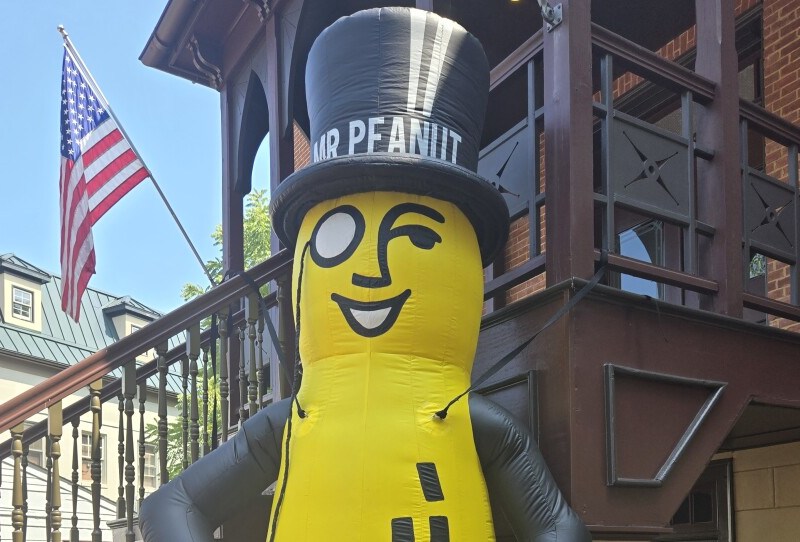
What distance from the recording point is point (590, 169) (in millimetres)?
3855

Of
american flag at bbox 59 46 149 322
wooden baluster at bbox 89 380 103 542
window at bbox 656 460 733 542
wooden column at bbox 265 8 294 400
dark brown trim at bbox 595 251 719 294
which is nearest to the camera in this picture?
dark brown trim at bbox 595 251 719 294

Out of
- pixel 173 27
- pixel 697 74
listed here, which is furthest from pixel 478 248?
pixel 173 27

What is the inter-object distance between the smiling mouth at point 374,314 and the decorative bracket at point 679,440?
0.94 meters

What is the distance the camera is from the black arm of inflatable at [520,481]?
323 centimetres

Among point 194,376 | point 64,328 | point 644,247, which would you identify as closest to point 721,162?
point 194,376

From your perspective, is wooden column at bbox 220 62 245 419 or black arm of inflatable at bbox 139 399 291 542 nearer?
black arm of inflatable at bbox 139 399 291 542

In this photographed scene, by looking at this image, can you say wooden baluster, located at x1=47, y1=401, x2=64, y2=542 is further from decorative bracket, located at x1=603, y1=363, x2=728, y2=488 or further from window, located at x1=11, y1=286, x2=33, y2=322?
window, located at x1=11, y1=286, x2=33, y2=322

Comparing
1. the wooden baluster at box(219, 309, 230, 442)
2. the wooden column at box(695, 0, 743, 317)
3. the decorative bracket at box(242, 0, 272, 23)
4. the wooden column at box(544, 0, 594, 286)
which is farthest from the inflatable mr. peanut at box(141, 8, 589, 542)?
the decorative bracket at box(242, 0, 272, 23)

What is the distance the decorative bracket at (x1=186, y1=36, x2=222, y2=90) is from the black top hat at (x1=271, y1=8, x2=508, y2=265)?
455 centimetres

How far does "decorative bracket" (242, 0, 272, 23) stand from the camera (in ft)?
22.5

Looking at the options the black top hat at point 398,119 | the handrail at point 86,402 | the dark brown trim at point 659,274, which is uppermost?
the black top hat at point 398,119

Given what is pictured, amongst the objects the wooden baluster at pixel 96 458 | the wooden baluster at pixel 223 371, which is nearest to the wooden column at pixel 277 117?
the wooden baluster at pixel 223 371

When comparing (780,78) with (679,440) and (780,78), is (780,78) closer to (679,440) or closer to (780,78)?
(780,78)

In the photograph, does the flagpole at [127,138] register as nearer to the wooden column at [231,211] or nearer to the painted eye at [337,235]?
the wooden column at [231,211]
